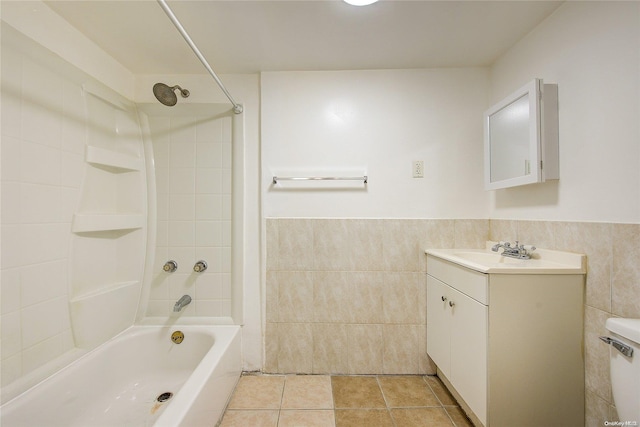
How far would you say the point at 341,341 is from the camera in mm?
1802

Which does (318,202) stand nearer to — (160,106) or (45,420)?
(160,106)

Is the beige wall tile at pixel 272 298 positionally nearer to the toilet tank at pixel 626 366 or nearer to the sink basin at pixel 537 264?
the sink basin at pixel 537 264

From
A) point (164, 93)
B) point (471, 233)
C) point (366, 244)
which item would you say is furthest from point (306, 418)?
point (164, 93)

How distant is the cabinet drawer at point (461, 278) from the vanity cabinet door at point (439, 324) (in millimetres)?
52

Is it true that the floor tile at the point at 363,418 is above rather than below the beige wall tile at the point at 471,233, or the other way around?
below

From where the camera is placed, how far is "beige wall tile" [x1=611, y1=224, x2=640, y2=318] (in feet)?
3.22

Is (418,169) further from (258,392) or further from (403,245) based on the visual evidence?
(258,392)

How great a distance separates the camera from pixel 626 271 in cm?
101

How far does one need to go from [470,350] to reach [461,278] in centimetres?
35

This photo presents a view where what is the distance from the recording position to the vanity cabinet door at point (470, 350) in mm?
1195

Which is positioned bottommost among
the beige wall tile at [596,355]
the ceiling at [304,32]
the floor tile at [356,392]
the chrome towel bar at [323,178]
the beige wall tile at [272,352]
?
the floor tile at [356,392]

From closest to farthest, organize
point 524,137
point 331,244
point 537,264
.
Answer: point 537,264, point 524,137, point 331,244

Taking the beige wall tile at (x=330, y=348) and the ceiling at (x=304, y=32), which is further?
the beige wall tile at (x=330, y=348)

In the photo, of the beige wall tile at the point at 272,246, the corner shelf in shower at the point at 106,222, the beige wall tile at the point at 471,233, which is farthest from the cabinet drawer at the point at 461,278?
the corner shelf in shower at the point at 106,222
